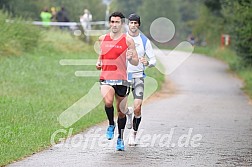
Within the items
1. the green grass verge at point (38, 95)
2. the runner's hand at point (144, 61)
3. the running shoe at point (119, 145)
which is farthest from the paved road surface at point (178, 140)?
the runner's hand at point (144, 61)

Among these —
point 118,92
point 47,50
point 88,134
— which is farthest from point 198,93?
point 118,92

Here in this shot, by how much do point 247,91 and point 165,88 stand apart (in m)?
2.95

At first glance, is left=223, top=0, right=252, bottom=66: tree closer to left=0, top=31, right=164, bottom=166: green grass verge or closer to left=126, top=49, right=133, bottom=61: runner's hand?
left=0, top=31, right=164, bottom=166: green grass verge

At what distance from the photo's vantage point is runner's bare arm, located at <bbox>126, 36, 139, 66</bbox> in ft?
35.9

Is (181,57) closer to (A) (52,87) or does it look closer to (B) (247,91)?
(B) (247,91)

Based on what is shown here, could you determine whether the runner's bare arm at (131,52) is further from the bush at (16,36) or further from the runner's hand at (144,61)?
the bush at (16,36)

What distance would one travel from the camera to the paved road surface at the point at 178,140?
10211mm

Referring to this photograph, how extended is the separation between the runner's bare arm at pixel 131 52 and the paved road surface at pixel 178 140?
1.37 m

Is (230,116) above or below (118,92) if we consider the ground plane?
below

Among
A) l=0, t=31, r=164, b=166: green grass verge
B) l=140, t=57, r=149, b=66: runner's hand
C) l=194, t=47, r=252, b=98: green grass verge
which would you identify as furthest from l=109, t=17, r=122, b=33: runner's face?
l=194, t=47, r=252, b=98: green grass verge

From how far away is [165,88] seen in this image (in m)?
26.9

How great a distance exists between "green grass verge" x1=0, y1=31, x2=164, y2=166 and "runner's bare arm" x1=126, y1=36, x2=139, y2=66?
6.16 feet

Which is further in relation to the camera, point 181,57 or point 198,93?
point 181,57

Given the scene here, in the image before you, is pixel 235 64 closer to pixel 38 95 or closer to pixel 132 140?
pixel 38 95
